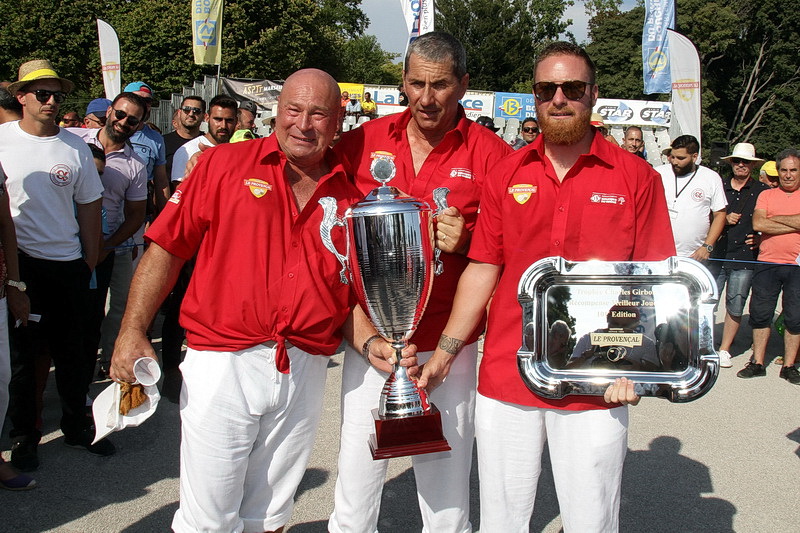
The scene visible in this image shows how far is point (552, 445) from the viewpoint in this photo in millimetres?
2729

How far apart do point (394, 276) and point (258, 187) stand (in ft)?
2.10

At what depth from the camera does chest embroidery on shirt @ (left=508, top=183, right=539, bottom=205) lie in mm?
2686

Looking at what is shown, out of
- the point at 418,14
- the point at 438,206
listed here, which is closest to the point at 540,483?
the point at 438,206

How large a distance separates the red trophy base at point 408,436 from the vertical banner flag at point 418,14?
45.9ft

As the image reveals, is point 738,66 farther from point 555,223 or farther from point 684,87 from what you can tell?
point 555,223

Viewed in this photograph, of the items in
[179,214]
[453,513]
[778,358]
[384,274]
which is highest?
[179,214]

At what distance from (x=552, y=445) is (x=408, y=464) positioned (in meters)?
2.14

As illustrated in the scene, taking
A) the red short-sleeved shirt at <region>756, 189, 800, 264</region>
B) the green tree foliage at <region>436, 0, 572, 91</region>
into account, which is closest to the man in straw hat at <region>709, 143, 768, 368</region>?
the red short-sleeved shirt at <region>756, 189, 800, 264</region>

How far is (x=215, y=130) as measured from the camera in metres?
6.26

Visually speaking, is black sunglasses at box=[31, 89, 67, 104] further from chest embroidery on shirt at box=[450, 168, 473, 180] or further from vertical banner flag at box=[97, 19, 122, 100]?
vertical banner flag at box=[97, 19, 122, 100]

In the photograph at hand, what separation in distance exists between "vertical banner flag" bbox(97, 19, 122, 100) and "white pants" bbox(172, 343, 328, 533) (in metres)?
13.6

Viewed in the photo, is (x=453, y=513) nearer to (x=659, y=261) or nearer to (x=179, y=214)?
(x=659, y=261)

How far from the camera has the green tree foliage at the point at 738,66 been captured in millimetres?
40031

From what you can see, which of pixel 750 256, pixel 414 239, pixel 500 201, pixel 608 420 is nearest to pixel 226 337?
pixel 414 239
